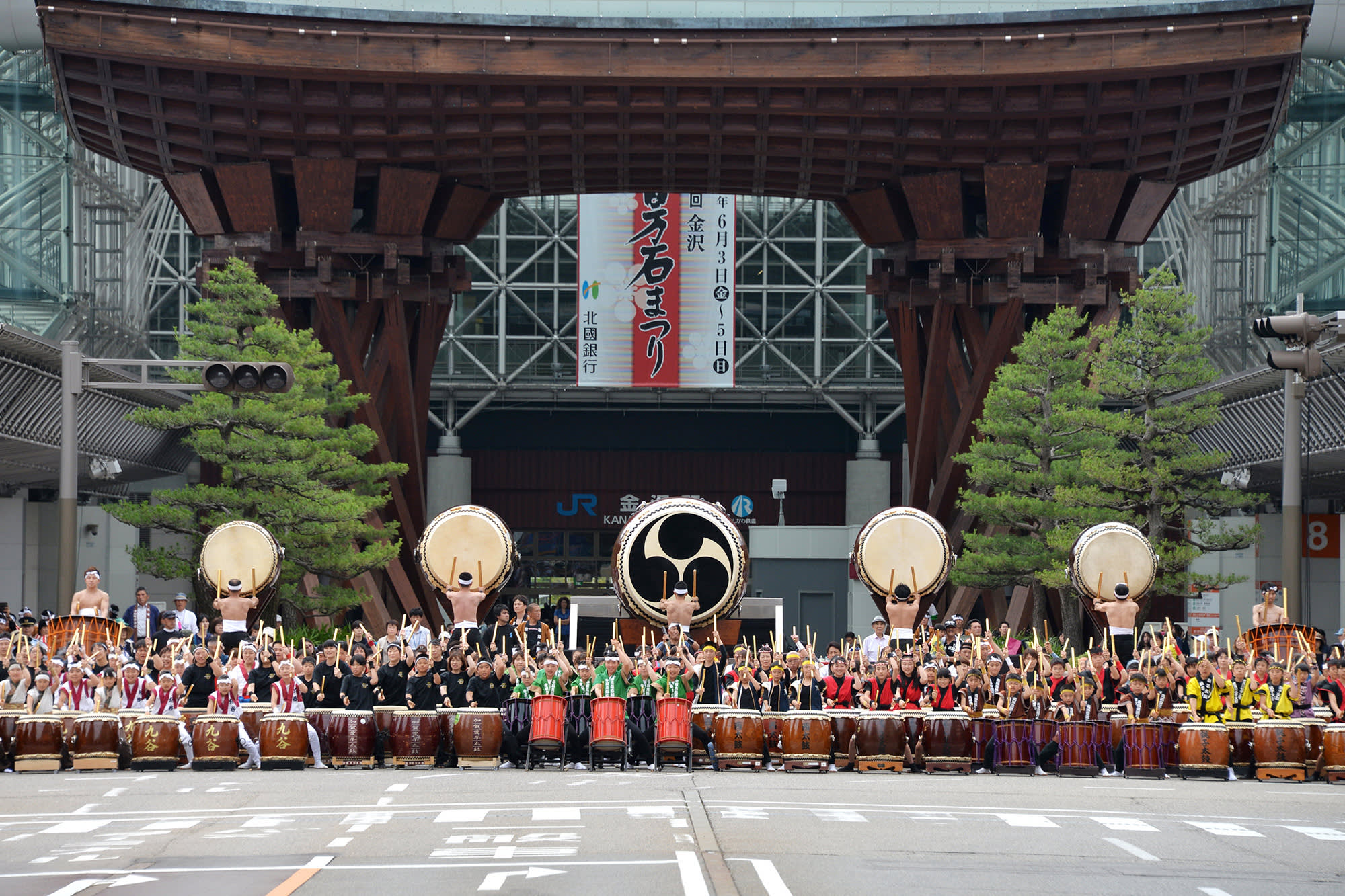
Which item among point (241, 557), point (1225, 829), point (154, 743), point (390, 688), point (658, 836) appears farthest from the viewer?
point (241, 557)

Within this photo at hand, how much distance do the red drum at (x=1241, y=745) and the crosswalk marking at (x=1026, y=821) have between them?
18.8ft

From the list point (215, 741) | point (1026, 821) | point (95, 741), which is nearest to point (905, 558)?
point (215, 741)

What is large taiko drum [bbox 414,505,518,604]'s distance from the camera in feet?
88.4

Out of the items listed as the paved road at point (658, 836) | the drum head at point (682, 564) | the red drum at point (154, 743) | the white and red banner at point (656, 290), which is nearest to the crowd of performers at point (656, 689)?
the red drum at point (154, 743)

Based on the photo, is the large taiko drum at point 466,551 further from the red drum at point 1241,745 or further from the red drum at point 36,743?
the red drum at point 1241,745

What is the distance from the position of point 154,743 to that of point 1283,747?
1225 centimetres

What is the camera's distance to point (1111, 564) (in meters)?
27.1

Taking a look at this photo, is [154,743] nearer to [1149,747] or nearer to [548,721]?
[548,721]

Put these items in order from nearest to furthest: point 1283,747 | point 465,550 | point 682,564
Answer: point 1283,747
point 682,564
point 465,550

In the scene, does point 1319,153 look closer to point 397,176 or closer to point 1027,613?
point 1027,613

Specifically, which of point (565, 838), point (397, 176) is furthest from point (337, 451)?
point (565, 838)

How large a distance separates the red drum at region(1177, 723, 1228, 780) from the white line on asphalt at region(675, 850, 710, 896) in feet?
30.6

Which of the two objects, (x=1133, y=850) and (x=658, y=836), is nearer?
(x=1133, y=850)

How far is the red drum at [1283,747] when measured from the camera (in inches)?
743
